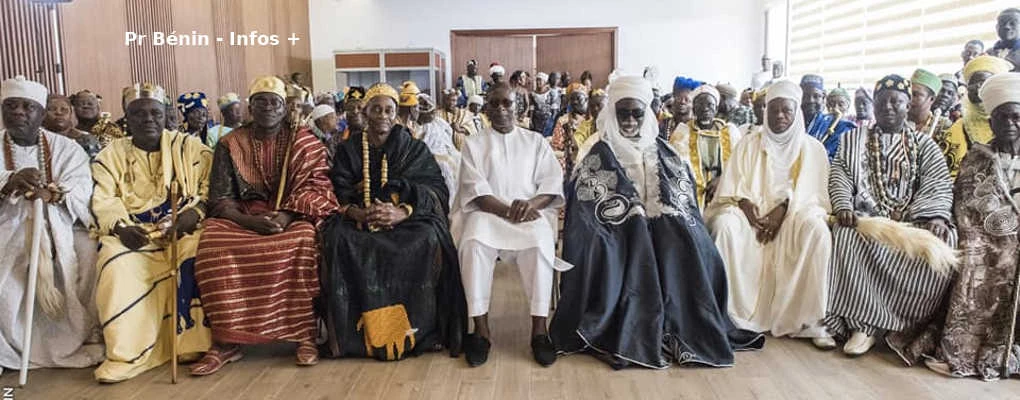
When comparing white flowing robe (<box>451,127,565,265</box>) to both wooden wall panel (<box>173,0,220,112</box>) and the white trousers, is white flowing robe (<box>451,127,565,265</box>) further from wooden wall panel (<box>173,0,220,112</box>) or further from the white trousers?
wooden wall panel (<box>173,0,220,112</box>)

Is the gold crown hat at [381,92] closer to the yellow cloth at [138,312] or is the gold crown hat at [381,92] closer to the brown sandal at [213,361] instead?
the yellow cloth at [138,312]

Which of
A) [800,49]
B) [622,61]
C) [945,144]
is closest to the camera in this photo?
[945,144]

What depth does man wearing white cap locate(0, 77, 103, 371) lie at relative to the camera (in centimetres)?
329

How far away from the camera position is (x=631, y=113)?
12.1 feet

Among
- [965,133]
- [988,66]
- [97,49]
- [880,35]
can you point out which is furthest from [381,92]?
[880,35]

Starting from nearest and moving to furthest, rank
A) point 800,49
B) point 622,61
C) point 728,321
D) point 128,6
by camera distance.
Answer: point 728,321, point 128,6, point 800,49, point 622,61

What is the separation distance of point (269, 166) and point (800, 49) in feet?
34.3

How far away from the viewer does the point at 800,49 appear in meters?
11.9

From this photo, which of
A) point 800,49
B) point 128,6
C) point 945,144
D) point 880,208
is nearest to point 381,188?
point 880,208

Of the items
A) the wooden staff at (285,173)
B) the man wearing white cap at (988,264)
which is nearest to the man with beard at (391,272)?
the wooden staff at (285,173)

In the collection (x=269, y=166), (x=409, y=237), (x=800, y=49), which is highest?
(x=800, y=49)

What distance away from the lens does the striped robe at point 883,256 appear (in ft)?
11.1

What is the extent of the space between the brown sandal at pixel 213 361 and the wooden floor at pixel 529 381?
4 cm

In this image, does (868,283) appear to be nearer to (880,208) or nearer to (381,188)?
(880,208)
